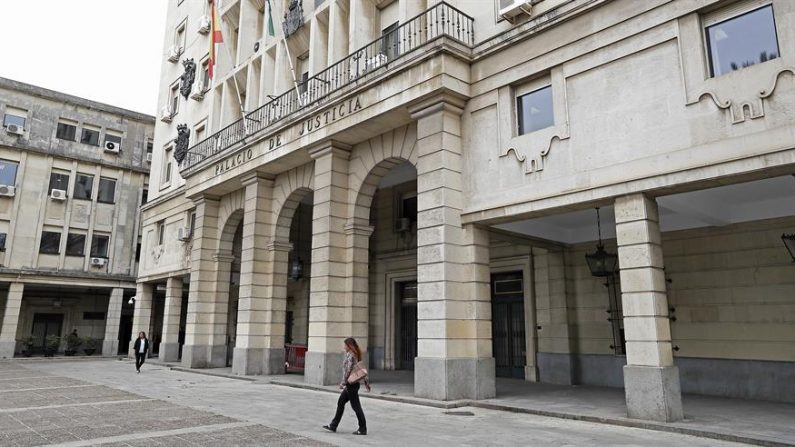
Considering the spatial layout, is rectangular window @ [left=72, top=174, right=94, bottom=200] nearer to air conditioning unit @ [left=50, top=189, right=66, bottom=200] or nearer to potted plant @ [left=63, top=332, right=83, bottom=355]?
air conditioning unit @ [left=50, top=189, right=66, bottom=200]

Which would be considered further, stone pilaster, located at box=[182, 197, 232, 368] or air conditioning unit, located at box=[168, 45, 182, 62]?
air conditioning unit, located at box=[168, 45, 182, 62]

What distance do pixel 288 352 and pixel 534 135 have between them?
12.0 metres

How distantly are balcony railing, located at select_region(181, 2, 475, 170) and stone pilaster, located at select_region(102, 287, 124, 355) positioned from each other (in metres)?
17.3

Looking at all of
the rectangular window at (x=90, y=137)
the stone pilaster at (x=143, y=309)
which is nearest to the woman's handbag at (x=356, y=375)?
the stone pilaster at (x=143, y=309)

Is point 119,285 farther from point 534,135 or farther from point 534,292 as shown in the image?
point 534,135

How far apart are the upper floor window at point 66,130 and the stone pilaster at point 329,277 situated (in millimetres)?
27276

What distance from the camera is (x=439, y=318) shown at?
40.4ft

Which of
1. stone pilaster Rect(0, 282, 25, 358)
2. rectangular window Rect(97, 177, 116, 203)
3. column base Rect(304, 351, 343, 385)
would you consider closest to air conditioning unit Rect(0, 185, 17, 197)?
rectangular window Rect(97, 177, 116, 203)

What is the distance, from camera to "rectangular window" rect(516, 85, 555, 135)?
40.5 feet

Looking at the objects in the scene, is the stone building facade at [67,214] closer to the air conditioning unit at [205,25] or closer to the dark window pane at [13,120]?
the dark window pane at [13,120]

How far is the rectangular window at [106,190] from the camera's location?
36594 millimetres

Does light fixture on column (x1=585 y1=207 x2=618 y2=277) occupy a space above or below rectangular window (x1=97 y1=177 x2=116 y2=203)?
below

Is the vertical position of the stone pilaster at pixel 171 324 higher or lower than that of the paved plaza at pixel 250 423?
higher

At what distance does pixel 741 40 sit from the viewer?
9633 millimetres
